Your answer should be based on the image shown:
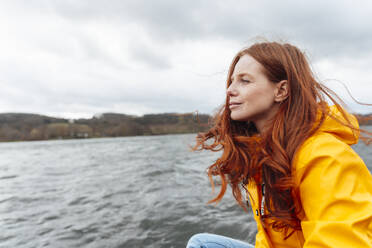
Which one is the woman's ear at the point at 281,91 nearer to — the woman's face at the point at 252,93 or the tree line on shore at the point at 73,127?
the woman's face at the point at 252,93

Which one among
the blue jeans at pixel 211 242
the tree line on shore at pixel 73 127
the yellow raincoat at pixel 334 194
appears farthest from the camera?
the tree line on shore at pixel 73 127

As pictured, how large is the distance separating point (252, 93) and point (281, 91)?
0.21 m

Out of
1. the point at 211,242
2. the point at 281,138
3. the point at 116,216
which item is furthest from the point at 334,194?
the point at 116,216

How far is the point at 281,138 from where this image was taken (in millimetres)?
1525

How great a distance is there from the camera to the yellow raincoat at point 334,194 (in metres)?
1.08

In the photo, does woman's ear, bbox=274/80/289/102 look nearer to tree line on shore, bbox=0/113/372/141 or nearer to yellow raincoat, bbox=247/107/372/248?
yellow raincoat, bbox=247/107/372/248

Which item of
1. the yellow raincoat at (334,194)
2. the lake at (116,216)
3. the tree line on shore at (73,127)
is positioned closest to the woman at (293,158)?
the yellow raincoat at (334,194)

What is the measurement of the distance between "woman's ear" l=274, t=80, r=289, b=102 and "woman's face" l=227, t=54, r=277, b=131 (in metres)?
0.02

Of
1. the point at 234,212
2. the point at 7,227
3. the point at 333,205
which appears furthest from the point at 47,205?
the point at 333,205

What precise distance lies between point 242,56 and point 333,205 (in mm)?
1220

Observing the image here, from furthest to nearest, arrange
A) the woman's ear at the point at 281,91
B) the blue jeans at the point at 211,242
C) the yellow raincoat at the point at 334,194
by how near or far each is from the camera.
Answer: the blue jeans at the point at 211,242
the woman's ear at the point at 281,91
the yellow raincoat at the point at 334,194

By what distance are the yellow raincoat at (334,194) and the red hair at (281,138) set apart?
4.9 inches

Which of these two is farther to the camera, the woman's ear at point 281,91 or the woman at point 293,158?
the woman's ear at point 281,91

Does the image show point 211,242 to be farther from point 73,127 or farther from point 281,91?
point 73,127
